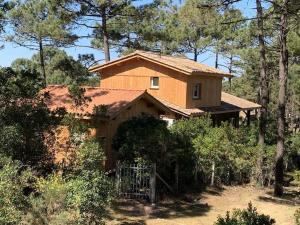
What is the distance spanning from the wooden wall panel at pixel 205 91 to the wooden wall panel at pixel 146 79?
641mm

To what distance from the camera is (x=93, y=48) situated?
42.2m

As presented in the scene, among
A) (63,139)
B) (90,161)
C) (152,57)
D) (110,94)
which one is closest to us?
(90,161)

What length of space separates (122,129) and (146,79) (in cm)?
1321

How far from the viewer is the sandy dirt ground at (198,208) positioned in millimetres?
16094

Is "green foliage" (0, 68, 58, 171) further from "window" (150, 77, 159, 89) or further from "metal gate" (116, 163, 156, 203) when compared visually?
"window" (150, 77, 159, 89)

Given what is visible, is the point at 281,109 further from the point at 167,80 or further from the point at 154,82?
the point at 154,82

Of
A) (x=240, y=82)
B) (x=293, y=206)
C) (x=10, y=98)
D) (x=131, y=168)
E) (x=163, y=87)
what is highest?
(x=240, y=82)

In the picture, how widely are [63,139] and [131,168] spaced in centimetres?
445

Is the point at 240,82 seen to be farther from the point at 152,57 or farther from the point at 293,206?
the point at 293,206

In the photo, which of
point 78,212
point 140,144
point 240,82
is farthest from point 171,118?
point 240,82

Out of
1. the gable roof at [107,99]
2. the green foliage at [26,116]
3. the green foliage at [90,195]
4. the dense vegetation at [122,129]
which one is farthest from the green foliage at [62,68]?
the green foliage at [90,195]

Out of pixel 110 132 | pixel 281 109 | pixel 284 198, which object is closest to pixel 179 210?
pixel 110 132

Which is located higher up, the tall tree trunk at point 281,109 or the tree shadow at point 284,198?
the tall tree trunk at point 281,109

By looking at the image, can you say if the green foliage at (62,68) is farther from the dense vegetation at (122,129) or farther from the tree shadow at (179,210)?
the tree shadow at (179,210)
